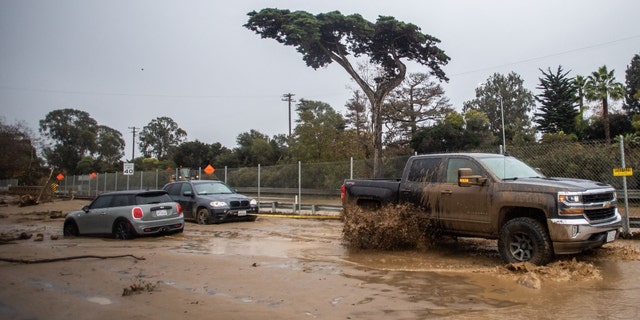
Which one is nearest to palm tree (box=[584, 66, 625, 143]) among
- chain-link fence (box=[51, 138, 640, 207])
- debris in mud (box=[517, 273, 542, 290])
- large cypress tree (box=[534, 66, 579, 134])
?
large cypress tree (box=[534, 66, 579, 134])

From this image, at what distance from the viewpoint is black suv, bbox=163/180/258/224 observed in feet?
49.2

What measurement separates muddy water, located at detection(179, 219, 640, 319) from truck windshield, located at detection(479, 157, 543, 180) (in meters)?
1.45

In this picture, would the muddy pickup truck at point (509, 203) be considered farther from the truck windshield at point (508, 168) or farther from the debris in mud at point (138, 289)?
the debris in mud at point (138, 289)

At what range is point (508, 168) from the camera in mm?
8094

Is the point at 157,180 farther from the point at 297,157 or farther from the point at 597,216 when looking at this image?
the point at 597,216

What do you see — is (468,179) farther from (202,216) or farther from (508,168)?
(202,216)

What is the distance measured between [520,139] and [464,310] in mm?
51444

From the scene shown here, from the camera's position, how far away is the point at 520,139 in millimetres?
52000

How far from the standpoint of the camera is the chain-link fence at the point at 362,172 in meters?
11.6

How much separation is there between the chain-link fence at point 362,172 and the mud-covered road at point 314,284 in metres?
3.96

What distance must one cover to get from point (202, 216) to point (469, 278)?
34.4ft

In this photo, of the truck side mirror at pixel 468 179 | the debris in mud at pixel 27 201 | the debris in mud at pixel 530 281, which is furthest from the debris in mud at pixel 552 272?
the debris in mud at pixel 27 201

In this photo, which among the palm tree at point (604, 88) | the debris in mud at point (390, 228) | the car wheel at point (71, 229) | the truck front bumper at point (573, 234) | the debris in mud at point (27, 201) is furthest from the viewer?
the palm tree at point (604, 88)

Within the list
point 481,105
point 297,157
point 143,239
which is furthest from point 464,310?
point 481,105
